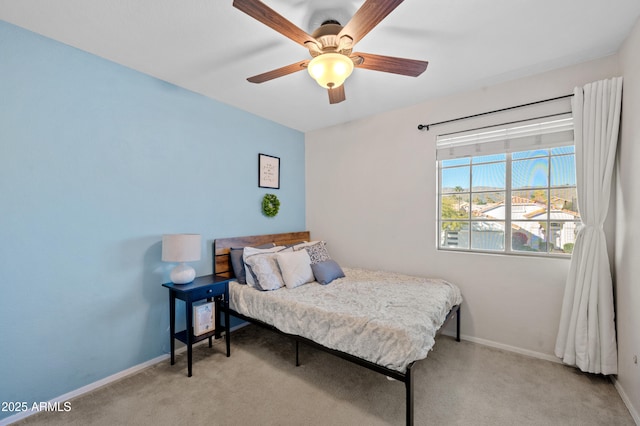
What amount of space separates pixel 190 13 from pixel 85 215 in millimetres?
1682

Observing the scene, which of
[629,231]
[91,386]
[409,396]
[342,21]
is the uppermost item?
[342,21]

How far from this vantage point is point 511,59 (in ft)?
7.53

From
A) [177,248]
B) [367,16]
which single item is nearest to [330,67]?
[367,16]

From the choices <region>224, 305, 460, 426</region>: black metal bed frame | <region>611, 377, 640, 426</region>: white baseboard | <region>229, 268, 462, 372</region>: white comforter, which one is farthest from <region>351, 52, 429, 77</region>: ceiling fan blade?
<region>611, 377, 640, 426</region>: white baseboard

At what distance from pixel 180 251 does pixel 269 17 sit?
189 cm

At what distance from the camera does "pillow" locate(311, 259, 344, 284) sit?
3014 millimetres

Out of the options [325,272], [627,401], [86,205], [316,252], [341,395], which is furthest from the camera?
[316,252]

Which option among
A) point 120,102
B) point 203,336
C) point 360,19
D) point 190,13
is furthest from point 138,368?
point 360,19

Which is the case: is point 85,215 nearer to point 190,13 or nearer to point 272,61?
point 190,13

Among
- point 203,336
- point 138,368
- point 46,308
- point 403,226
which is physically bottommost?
point 138,368

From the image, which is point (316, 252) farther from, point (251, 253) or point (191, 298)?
point (191, 298)

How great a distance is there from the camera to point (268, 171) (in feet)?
12.1

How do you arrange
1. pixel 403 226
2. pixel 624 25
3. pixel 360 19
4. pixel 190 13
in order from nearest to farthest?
pixel 360 19 < pixel 190 13 < pixel 624 25 < pixel 403 226

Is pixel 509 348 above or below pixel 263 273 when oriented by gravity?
below
